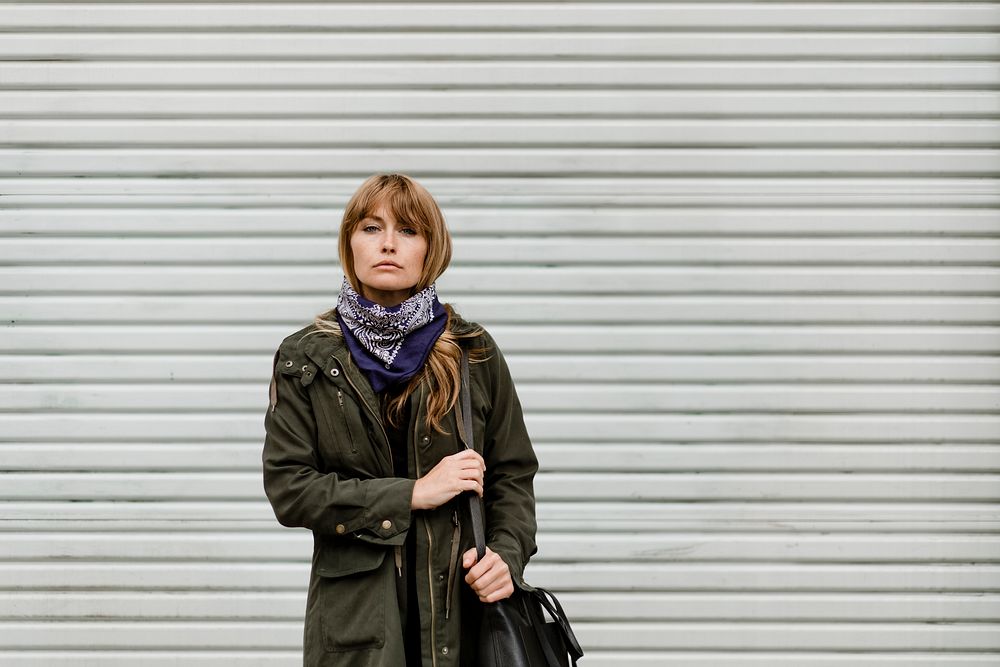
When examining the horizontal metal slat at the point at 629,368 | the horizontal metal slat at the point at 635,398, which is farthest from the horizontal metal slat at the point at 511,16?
the horizontal metal slat at the point at 635,398

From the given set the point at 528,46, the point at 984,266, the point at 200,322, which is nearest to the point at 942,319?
the point at 984,266

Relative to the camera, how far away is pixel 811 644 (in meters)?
3.94

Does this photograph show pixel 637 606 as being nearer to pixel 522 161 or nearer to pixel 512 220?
pixel 512 220

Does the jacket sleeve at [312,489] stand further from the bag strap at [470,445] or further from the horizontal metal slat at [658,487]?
the horizontal metal slat at [658,487]

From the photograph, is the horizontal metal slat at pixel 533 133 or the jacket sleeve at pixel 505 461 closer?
the jacket sleeve at pixel 505 461

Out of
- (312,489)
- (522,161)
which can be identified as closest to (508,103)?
(522,161)

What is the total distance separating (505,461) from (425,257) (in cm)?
59

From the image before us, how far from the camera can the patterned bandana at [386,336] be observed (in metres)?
2.39

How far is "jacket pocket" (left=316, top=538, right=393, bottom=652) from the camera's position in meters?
2.30

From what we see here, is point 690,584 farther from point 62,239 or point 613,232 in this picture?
point 62,239

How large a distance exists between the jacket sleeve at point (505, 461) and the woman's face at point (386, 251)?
31cm

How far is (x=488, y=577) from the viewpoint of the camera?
2.28 m

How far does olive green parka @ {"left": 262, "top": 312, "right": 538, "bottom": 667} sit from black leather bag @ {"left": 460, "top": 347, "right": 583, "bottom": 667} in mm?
53

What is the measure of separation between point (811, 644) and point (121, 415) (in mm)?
3061
